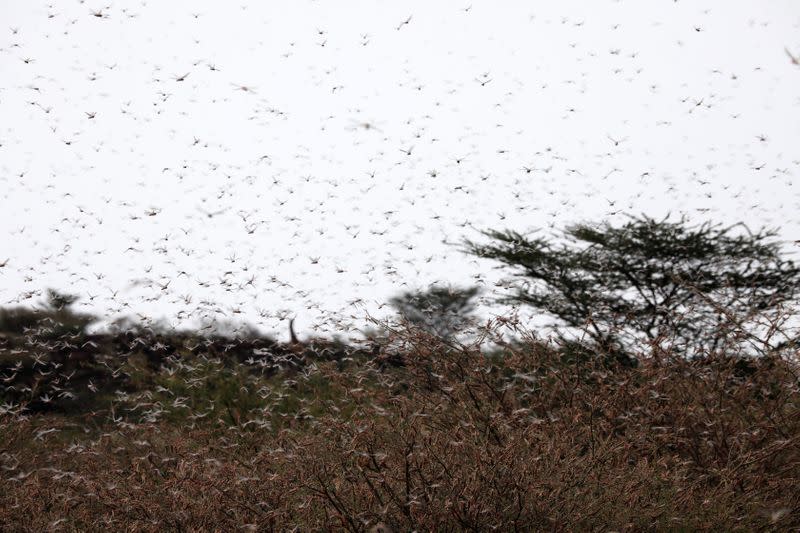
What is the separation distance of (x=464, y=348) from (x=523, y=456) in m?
1.25

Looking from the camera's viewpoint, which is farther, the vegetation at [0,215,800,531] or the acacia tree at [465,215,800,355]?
the acacia tree at [465,215,800,355]

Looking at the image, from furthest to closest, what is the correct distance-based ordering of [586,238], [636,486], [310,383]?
[586,238] < [310,383] < [636,486]

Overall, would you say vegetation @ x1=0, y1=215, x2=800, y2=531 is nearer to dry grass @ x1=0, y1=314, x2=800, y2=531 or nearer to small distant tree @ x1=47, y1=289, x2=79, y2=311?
dry grass @ x1=0, y1=314, x2=800, y2=531

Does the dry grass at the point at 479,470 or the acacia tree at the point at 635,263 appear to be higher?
the acacia tree at the point at 635,263

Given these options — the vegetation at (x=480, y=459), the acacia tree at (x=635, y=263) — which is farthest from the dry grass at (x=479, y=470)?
the acacia tree at (x=635, y=263)

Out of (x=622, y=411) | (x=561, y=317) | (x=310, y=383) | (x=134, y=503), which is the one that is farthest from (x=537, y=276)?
(x=134, y=503)

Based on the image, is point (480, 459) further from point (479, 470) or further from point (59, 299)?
point (59, 299)

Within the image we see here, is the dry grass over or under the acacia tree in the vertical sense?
under

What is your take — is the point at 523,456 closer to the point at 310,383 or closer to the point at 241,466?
the point at 241,466

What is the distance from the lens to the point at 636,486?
15.2 ft

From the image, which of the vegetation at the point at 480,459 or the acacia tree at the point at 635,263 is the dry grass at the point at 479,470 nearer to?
the vegetation at the point at 480,459

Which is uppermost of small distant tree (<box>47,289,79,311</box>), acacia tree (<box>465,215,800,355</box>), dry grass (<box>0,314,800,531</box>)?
acacia tree (<box>465,215,800,355</box>)

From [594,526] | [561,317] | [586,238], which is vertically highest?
[586,238]

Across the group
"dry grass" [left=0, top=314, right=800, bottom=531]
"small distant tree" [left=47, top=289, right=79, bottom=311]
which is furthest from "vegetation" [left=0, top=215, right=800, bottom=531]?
"small distant tree" [left=47, top=289, right=79, bottom=311]
